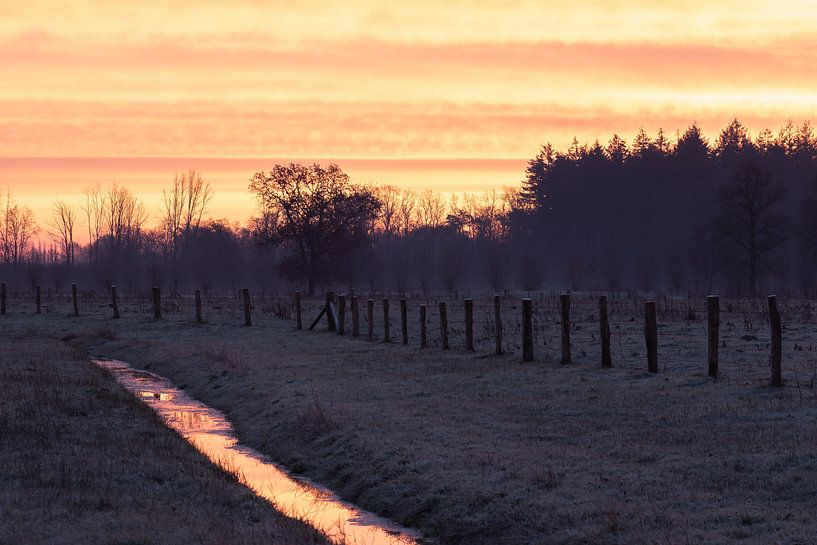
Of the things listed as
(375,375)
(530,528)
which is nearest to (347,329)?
(375,375)

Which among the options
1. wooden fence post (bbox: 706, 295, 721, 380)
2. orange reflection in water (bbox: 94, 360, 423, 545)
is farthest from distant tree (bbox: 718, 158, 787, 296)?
orange reflection in water (bbox: 94, 360, 423, 545)

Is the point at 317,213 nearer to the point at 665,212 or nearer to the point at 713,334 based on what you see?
the point at 665,212

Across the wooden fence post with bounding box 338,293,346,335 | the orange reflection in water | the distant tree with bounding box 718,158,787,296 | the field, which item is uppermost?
the distant tree with bounding box 718,158,787,296

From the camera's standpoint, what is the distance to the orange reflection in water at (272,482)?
41.6 feet

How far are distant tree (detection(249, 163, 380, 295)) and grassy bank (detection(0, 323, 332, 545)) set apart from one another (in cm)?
6208

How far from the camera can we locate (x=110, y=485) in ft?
43.0

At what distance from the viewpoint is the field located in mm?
11586

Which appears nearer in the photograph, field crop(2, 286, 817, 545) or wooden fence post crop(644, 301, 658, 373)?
field crop(2, 286, 817, 545)

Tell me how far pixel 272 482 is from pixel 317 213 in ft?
228

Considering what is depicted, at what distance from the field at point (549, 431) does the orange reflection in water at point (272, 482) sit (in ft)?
1.09

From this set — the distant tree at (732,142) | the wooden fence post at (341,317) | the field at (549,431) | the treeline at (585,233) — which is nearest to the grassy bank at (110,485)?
the field at (549,431)

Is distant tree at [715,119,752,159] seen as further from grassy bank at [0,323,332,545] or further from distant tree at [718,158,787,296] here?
grassy bank at [0,323,332,545]

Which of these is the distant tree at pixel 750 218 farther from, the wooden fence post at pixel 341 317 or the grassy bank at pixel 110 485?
the grassy bank at pixel 110 485

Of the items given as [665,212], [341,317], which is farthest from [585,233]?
[341,317]
